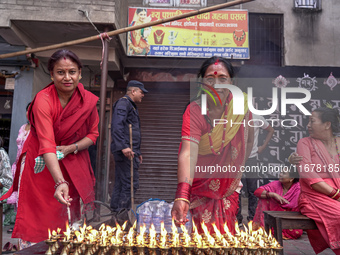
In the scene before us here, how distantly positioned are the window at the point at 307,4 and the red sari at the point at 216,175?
7.63 meters

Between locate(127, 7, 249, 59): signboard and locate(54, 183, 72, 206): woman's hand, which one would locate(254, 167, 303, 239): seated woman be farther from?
locate(127, 7, 249, 59): signboard

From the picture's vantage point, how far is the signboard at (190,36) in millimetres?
7477

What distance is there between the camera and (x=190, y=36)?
24.7 feet

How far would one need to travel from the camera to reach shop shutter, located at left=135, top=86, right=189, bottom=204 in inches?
311

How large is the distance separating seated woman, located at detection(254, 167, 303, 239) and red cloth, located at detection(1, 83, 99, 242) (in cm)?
326

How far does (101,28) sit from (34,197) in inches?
189

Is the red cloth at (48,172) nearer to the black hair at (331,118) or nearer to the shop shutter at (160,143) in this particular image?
the black hair at (331,118)

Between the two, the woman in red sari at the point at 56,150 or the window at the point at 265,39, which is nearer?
the woman in red sari at the point at 56,150

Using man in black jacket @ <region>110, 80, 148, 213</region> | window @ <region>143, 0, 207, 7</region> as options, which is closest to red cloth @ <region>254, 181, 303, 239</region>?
Result: man in black jacket @ <region>110, 80, 148, 213</region>

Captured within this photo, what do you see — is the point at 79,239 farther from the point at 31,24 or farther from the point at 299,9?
the point at 299,9

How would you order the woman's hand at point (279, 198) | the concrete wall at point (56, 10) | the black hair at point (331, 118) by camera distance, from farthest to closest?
1. the concrete wall at point (56, 10)
2. the woman's hand at point (279, 198)
3. the black hair at point (331, 118)

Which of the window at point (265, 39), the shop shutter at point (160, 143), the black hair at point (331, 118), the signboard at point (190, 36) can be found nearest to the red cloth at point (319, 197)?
the black hair at point (331, 118)

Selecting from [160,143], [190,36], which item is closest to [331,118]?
[190,36]

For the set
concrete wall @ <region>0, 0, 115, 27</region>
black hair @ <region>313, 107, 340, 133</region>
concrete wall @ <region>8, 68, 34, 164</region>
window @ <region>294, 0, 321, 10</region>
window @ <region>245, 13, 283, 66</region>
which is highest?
window @ <region>294, 0, 321, 10</region>
